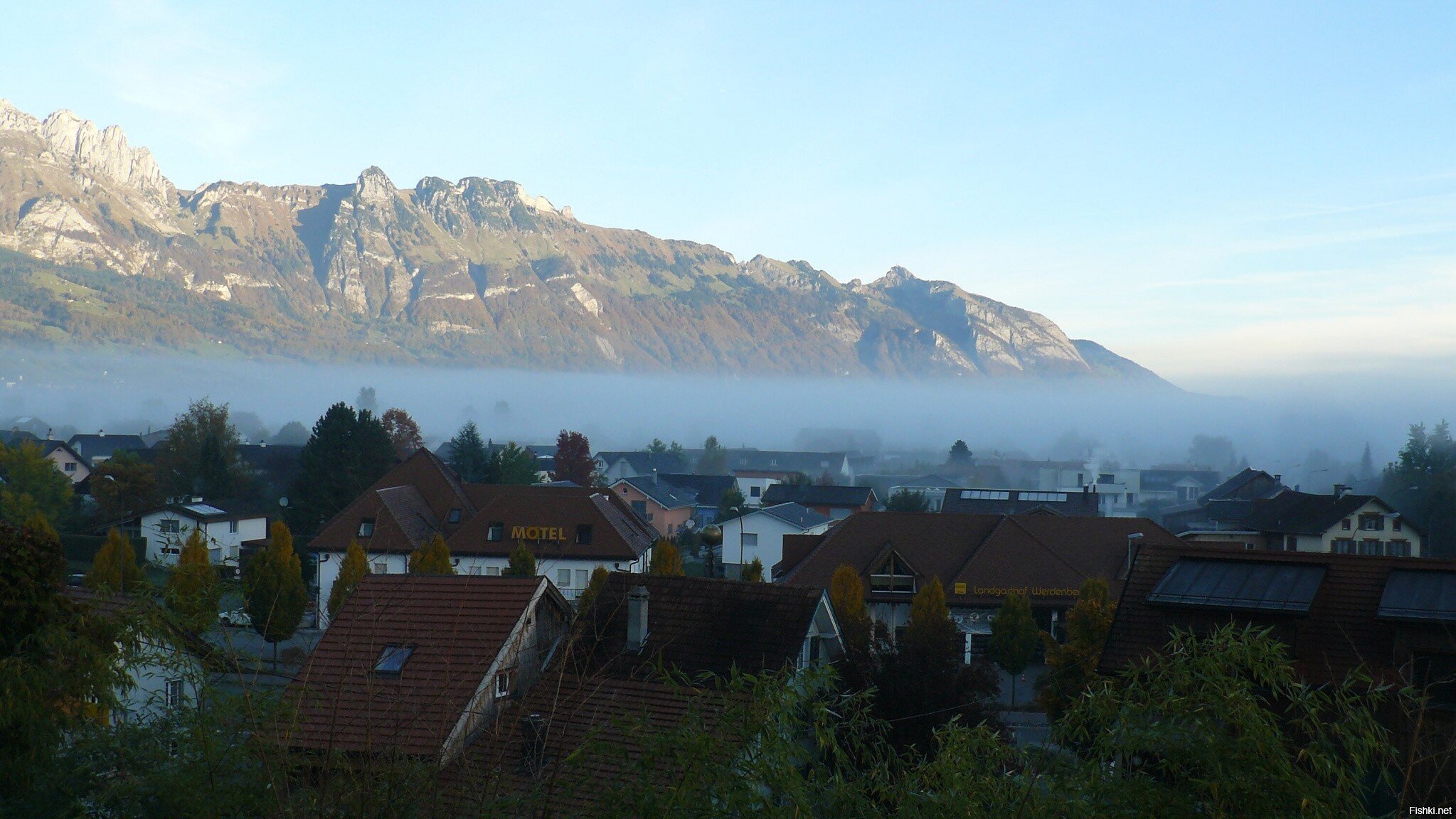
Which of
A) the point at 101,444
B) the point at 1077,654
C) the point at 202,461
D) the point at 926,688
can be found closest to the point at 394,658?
the point at 926,688

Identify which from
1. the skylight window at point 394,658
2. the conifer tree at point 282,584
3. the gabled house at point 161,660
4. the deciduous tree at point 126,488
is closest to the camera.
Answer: the gabled house at point 161,660

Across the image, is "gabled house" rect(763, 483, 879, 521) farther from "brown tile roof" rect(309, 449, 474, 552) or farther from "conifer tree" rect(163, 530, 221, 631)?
"conifer tree" rect(163, 530, 221, 631)

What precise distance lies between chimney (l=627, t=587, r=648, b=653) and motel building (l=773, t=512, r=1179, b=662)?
17.2 metres

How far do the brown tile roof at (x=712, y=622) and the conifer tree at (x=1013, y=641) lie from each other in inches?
552

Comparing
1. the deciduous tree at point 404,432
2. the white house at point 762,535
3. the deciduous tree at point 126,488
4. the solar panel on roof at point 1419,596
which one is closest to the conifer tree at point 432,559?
the white house at point 762,535

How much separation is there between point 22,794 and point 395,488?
38351 mm

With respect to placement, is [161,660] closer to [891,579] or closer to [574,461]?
[891,579]

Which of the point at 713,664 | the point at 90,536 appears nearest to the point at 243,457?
the point at 90,536

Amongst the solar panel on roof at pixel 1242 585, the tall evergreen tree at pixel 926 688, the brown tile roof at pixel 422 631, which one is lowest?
the tall evergreen tree at pixel 926 688

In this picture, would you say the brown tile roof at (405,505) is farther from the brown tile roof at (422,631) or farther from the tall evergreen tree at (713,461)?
the tall evergreen tree at (713,461)

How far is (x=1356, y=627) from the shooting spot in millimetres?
15141

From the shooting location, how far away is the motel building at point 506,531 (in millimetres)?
41531

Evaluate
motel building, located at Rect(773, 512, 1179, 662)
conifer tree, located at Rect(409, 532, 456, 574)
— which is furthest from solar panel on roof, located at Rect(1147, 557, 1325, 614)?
conifer tree, located at Rect(409, 532, 456, 574)

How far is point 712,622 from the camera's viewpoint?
17.5 metres
